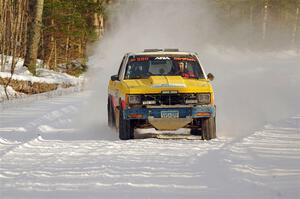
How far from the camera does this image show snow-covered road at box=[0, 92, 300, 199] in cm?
653

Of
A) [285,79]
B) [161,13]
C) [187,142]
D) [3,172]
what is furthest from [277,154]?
[161,13]

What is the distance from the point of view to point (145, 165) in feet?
26.8

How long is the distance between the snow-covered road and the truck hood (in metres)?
0.89

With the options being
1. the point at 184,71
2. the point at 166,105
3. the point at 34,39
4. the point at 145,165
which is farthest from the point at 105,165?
the point at 34,39

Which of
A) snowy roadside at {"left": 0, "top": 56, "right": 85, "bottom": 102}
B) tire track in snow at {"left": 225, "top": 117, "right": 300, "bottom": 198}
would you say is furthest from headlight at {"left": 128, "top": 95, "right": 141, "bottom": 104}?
snowy roadside at {"left": 0, "top": 56, "right": 85, "bottom": 102}

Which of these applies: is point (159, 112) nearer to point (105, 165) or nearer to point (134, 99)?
point (134, 99)

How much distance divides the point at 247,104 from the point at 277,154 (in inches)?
340

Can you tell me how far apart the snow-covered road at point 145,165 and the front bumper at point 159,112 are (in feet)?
1.43

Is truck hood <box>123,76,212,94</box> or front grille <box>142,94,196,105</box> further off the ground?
truck hood <box>123,76,212,94</box>

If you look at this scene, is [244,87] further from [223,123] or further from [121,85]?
[121,85]

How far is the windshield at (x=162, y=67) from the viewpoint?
12.5 meters

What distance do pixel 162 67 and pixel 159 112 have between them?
163cm

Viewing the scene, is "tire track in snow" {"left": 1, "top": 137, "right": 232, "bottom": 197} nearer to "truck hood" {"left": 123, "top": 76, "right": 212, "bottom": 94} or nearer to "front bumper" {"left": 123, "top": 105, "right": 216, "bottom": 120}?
"front bumper" {"left": 123, "top": 105, "right": 216, "bottom": 120}

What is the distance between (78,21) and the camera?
117 ft
